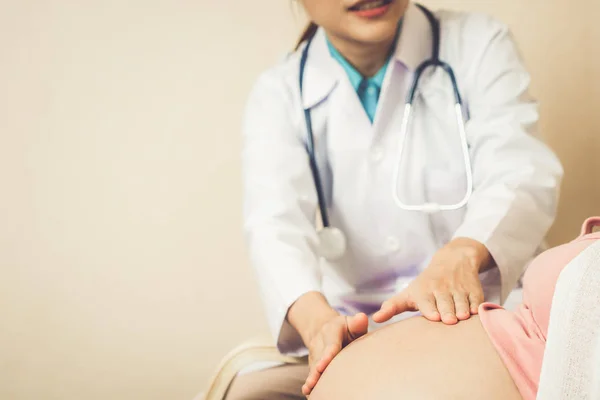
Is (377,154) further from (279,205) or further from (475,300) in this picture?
(475,300)

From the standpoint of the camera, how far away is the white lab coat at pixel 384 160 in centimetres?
85

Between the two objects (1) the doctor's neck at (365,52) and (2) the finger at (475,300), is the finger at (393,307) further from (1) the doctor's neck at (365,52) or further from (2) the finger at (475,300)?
(1) the doctor's neck at (365,52)

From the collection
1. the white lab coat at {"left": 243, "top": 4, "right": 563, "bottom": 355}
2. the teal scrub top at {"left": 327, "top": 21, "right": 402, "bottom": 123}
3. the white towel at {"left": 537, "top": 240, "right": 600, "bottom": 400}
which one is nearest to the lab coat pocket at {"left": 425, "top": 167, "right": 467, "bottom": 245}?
the white lab coat at {"left": 243, "top": 4, "right": 563, "bottom": 355}

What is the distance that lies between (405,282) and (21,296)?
0.80 meters

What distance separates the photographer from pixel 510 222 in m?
0.79

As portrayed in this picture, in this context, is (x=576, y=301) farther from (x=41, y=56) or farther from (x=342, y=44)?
(x=41, y=56)

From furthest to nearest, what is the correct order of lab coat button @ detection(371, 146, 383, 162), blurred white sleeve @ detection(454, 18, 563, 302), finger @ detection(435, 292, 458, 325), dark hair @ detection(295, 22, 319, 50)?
dark hair @ detection(295, 22, 319, 50) → lab coat button @ detection(371, 146, 383, 162) → blurred white sleeve @ detection(454, 18, 563, 302) → finger @ detection(435, 292, 458, 325)

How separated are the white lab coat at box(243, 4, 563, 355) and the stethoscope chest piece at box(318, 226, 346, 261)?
0.03 m

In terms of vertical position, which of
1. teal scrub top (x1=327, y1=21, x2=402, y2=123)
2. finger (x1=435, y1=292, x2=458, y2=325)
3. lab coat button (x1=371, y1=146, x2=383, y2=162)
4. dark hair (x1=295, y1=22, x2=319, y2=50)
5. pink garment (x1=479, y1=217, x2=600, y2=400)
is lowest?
finger (x1=435, y1=292, x2=458, y2=325)

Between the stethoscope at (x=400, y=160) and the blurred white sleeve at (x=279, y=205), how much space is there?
2 cm

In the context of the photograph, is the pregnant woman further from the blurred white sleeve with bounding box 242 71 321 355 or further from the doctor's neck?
the doctor's neck

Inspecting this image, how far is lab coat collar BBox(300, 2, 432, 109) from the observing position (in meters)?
0.96

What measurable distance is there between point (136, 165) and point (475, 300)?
84 centimetres

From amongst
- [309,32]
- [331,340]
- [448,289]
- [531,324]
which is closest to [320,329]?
[331,340]
